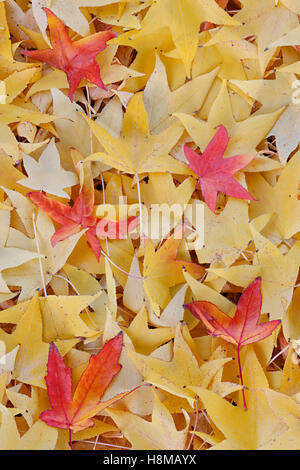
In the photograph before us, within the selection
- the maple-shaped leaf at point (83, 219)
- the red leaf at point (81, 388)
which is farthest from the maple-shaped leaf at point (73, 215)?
the red leaf at point (81, 388)

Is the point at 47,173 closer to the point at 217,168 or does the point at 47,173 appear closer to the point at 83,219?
the point at 83,219

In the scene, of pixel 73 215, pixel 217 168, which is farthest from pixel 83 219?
pixel 217 168

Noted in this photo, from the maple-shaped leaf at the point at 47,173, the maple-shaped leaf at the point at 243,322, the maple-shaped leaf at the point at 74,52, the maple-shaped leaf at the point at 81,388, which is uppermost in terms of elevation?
the maple-shaped leaf at the point at 74,52

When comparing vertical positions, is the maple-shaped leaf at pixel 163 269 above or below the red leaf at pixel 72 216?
below

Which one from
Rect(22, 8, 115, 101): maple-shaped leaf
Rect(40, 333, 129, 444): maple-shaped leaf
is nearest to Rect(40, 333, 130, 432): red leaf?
Rect(40, 333, 129, 444): maple-shaped leaf

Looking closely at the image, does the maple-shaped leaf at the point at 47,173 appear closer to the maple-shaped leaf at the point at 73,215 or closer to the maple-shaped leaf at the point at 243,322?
the maple-shaped leaf at the point at 73,215
